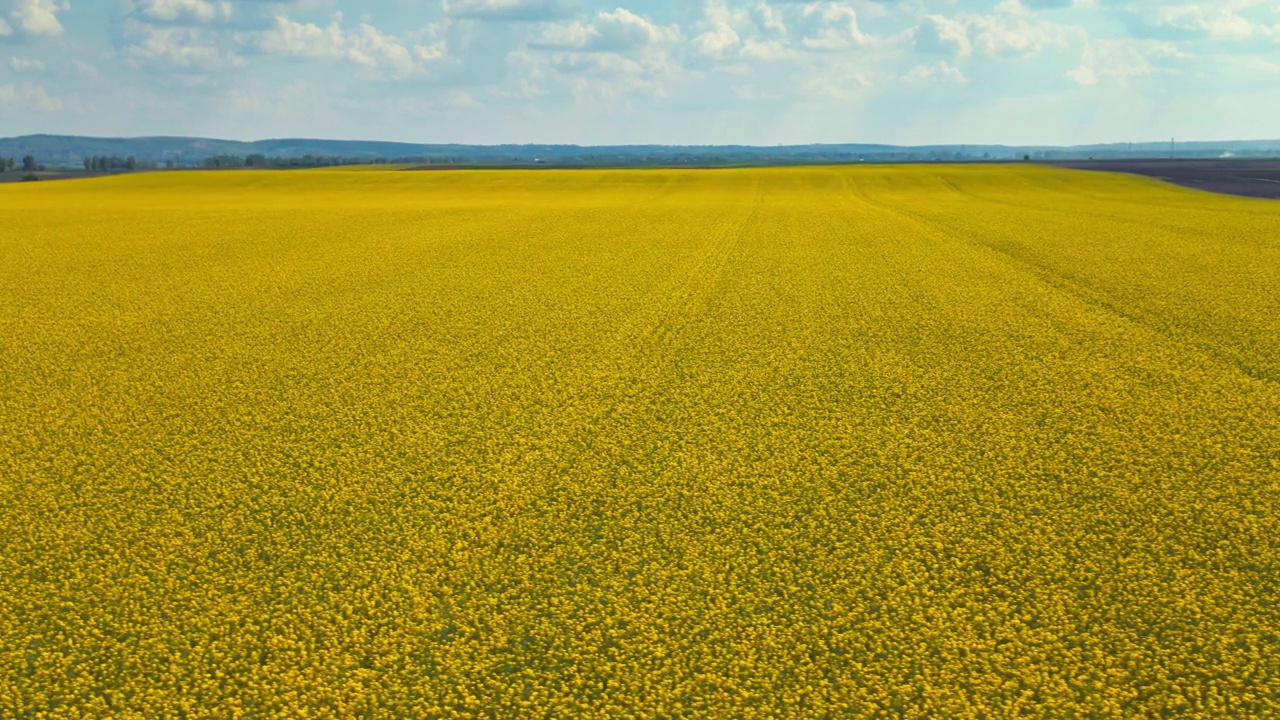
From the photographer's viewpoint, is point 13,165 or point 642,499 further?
point 13,165

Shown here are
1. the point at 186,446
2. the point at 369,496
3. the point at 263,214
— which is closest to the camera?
the point at 369,496

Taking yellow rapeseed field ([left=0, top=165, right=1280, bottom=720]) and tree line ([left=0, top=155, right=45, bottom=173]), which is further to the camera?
tree line ([left=0, top=155, right=45, bottom=173])

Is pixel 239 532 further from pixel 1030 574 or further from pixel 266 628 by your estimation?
pixel 1030 574

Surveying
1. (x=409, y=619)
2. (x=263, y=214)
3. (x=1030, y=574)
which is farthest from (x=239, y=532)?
(x=263, y=214)

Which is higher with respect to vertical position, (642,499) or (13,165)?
(13,165)

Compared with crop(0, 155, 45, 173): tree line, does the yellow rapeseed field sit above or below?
below

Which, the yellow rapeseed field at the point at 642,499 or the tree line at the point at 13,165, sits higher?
the tree line at the point at 13,165

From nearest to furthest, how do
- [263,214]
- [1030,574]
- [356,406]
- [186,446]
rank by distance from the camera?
[1030,574] < [186,446] < [356,406] < [263,214]

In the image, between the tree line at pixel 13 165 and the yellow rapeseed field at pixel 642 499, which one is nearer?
the yellow rapeseed field at pixel 642 499
